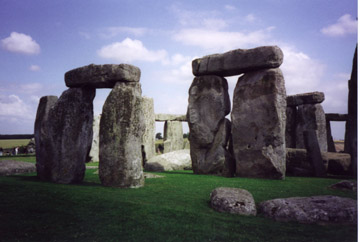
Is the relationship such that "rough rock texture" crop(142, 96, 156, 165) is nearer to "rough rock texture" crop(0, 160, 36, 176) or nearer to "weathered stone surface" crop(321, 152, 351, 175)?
"rough rock texture" crop(0, 160, 36, 176)

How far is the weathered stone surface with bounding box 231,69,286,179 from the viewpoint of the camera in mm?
8758

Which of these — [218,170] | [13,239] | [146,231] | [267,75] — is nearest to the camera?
[13,239]

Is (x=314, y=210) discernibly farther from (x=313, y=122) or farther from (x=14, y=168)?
(x=313, y=122)

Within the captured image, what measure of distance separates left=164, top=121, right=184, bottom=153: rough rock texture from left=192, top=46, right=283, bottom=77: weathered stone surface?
8.34 metres

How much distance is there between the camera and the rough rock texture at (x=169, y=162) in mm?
10938

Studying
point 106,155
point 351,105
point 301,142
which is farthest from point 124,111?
point 301,142

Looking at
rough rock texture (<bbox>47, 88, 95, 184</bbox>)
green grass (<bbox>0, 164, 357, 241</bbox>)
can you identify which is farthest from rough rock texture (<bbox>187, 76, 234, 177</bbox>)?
green grass (<bbox>0, 164, 357, 241</bbox>)

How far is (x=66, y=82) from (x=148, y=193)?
11.3 ft

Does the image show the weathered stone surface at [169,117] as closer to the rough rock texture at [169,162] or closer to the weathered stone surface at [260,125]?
the rough rock texture at [169,162]

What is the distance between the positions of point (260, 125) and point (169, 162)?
12.7 feet

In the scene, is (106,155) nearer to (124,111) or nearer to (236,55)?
(124,111)

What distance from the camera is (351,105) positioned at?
14.2 feet

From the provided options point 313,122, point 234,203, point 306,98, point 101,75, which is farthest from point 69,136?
point 306,98

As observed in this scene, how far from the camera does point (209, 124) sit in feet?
33.7
